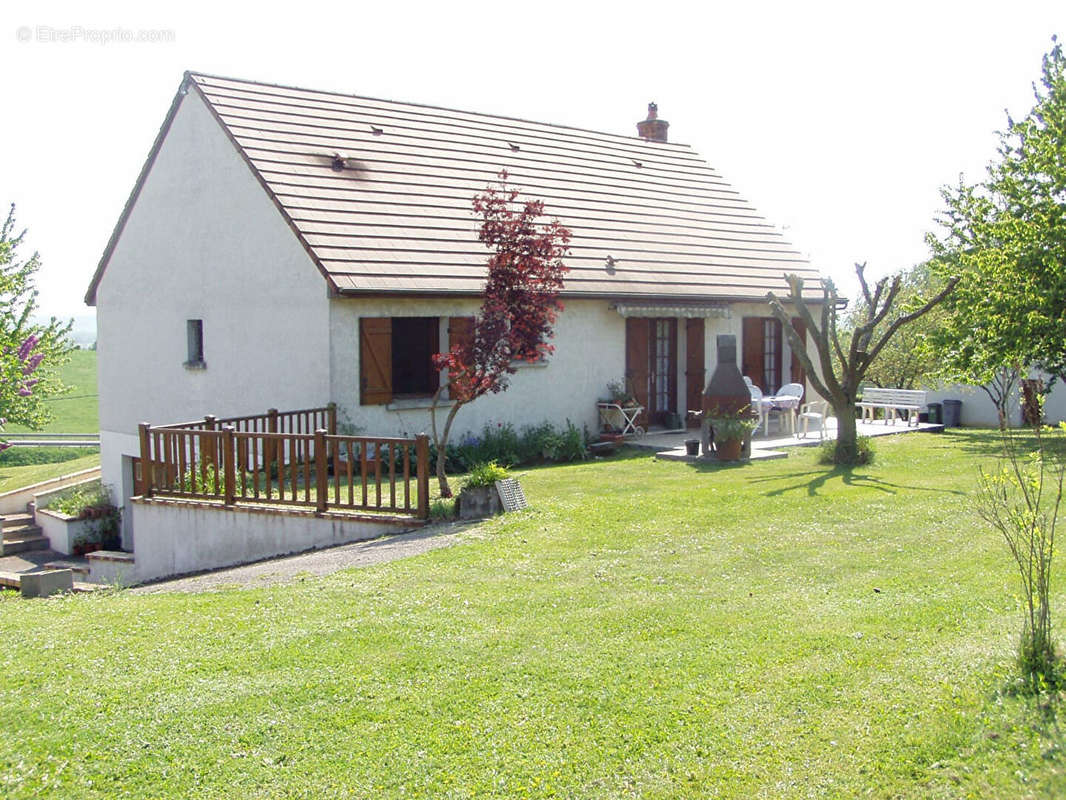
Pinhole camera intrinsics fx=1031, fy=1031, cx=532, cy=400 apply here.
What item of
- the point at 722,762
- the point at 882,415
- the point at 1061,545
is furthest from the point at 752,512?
the point at 882,415

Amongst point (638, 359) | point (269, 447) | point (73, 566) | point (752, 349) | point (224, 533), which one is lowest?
point (73, 566)

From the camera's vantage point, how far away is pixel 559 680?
6336mm

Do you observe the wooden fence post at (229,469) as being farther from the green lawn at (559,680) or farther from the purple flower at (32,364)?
the purple flower at (32,364)

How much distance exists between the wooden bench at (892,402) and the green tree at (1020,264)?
1527mm

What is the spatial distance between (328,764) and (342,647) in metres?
1.82

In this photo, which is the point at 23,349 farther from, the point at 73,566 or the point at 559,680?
the point at 559,680

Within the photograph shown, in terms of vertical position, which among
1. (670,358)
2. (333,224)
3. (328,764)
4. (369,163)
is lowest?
(328,764)

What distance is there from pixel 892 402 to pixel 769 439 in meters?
5.15

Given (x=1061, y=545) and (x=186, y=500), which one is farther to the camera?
(x=186, y=500)

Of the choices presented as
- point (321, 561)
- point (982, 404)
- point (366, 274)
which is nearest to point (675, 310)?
point (366, 274)

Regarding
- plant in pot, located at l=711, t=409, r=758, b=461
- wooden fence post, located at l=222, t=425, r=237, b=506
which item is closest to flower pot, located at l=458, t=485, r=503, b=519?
wooden fence post, located at l=222, t=425, r=237, b=506

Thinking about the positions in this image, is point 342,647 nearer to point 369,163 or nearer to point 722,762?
point 722,762

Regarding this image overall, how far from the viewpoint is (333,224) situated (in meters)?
17.0

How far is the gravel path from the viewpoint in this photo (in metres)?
9.93
